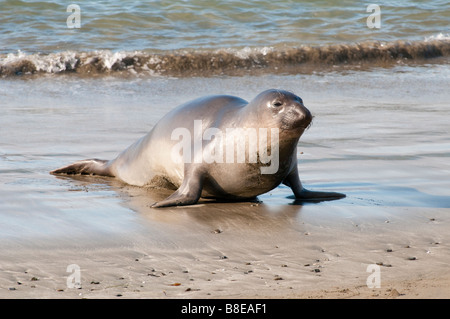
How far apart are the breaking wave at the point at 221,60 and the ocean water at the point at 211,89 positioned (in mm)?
36

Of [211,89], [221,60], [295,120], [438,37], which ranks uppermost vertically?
[295,120]

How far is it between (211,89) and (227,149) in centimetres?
654

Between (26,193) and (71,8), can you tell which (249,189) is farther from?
(71,8)

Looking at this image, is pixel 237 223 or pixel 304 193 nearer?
pixel 237 223

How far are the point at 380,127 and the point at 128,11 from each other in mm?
9836

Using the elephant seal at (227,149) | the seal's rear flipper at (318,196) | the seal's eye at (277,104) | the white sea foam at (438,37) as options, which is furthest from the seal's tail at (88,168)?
the white sea foam at (438,37)

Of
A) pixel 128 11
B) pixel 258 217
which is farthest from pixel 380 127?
pixel 128 11

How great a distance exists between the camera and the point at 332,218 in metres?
4.89

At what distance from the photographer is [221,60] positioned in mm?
14031

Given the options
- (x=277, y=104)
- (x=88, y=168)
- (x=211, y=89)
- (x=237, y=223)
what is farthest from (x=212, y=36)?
(x=237, y=223)

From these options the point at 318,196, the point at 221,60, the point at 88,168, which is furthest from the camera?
the point at 221,60

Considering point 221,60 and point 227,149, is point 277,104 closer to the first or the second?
point 227,149
